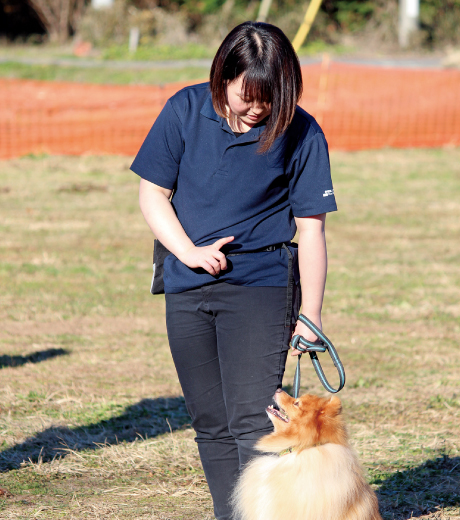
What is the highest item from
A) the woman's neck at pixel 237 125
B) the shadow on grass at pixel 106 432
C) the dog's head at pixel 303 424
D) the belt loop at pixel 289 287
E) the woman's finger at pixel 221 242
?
the woman's neck at pixel 237 125

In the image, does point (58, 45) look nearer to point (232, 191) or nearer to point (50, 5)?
point (50, 5)

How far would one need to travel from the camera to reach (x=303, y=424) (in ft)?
7.29

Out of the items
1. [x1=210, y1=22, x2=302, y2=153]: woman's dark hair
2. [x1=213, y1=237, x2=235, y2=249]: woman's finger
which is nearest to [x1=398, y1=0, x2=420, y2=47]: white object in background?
[x1=210, y1=22, x2=302, y2=153]: woman's dark hair

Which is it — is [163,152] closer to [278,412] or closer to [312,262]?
[312,262]

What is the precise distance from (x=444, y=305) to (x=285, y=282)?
4177 millimetres

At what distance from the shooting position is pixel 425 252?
780cm

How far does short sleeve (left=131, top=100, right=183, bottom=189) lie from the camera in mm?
2342

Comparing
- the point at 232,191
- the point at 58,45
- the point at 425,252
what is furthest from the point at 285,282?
the point at 58,45

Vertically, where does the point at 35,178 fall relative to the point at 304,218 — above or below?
below

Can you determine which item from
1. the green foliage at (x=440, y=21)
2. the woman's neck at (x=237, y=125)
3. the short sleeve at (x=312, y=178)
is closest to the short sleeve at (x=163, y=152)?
the woman's neck at (x=237, y=125)

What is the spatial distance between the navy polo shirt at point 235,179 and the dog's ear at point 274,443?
0.50m

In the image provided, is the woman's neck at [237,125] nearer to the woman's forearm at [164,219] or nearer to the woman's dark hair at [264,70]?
the woman's dark hair at [264,70]

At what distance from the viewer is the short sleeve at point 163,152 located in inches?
92.2

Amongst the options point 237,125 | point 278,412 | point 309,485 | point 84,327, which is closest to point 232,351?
point 278,412
